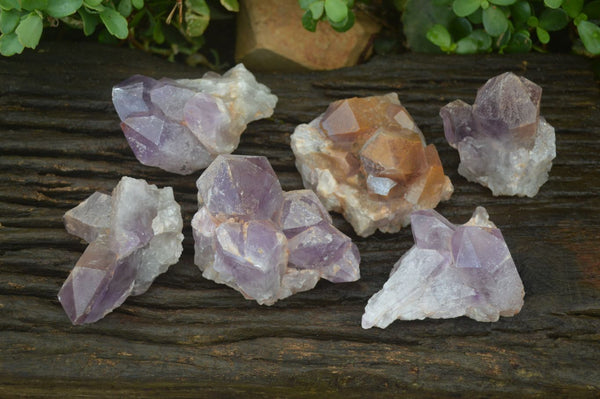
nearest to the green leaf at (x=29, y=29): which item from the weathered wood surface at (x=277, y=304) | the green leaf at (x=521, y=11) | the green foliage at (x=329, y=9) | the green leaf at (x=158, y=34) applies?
the weathered wood surface at (x=277, y=304)

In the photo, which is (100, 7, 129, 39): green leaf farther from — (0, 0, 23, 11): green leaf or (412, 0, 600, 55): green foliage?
(412, 0, 600, 55): green foliage

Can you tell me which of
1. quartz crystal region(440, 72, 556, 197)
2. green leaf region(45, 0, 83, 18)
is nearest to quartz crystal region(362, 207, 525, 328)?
quartz crystal region(440, 72, 556, 197)

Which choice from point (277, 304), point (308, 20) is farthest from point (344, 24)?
point (277, 304)

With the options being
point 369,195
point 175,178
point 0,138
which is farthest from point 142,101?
point 369,195

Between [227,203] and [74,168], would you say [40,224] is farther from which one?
[227,203]

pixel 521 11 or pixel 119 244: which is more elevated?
pixel 521 11

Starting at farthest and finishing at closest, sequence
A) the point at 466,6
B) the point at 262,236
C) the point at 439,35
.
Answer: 1. the point at 439,35
2. the point at 466,6
3. the point at 262,236

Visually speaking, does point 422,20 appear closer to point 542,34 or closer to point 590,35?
point 542,34
